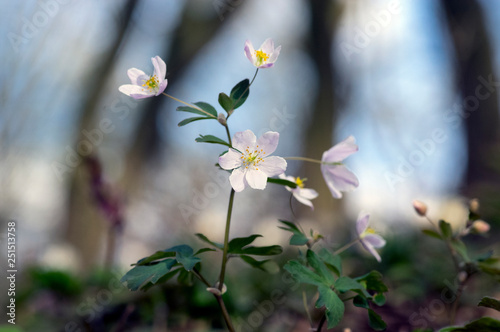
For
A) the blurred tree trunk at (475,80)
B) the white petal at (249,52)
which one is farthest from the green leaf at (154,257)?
the blurred tree trunk at (475,80)

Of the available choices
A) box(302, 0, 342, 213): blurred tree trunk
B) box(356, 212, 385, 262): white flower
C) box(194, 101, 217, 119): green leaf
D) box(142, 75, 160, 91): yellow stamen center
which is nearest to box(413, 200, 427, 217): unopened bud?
box(356, 212, 385, 262): white flower

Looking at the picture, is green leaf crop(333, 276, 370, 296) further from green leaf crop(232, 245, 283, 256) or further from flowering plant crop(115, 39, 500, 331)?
green leaf crop(232, 245, 283, 256)

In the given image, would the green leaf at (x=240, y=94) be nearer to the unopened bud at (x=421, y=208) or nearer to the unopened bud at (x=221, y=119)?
the unopened bud at (x=221, y=119)

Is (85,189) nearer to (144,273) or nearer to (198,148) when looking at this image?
(198,148)

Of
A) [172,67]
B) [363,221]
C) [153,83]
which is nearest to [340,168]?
[363,221]

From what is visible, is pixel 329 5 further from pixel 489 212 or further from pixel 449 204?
pixel 489 212
